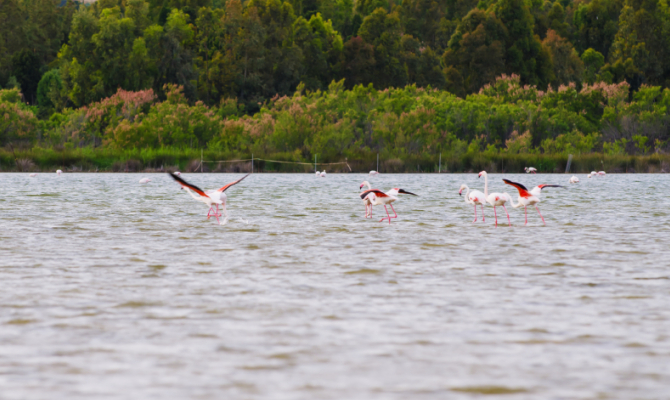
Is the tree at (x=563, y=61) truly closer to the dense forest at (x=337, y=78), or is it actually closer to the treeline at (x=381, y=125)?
the dense forest at (x=337, y=78)

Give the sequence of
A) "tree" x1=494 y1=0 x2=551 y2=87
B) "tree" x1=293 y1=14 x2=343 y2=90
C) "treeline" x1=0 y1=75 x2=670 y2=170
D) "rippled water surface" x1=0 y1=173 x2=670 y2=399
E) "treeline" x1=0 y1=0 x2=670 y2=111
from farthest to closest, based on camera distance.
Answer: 1. "tree" x1=293 y1=14 x2=343 y2=90
2. "tree" x1=494 y1=0 x2=551 y2=87
3. "treeline" x1=0 y1=0 x2=670 y2=111
4. "treeline" x1=0 y1=75 x2=670 y2=170
5. "rippled water surface" x1=0 y1=173 x2=670 y2=399

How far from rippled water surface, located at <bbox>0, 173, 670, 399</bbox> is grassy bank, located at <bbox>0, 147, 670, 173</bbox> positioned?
3797 cm

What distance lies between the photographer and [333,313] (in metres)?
8.81

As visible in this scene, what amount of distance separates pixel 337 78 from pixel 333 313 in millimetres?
89393

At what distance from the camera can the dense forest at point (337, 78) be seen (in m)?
64.3

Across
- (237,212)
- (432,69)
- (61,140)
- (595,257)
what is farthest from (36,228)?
(432,69)

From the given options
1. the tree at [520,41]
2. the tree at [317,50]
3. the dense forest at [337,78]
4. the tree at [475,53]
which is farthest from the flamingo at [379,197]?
the tree at [520,41]

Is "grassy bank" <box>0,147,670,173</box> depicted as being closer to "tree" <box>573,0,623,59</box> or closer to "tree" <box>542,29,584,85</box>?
"tree" <box>542,29,584,85</box>

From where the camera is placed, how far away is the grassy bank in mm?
54688

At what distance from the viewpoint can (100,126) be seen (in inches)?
2808

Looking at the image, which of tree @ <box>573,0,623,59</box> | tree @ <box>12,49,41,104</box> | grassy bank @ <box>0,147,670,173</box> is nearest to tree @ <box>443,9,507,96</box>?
tree @ <box>573,0,623,59</box>

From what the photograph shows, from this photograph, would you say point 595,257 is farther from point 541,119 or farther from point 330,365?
point 541,119

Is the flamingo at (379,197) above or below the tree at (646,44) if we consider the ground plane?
below

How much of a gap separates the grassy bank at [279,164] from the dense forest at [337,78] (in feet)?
1.20
